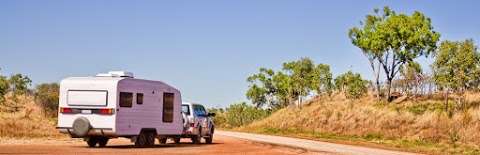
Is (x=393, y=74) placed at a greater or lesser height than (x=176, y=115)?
greater

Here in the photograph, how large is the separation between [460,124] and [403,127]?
15.9 ft

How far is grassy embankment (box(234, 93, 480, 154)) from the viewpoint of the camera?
36.2 m

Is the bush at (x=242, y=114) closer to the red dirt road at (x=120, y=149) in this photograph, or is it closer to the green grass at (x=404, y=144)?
the green grass at (x=404, y=144)

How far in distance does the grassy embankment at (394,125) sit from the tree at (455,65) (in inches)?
51.3

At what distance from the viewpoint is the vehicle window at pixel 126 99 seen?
24.5 meters

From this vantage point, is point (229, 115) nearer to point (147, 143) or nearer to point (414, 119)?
point (414, 119)

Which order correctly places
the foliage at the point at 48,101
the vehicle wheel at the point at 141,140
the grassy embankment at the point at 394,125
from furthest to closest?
the foliage at the point at 48,101 < the grassy embankment at the point at 394,125 < the vehicle wheel at the point at 141,140

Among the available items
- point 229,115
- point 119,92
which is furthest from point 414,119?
point 229,115

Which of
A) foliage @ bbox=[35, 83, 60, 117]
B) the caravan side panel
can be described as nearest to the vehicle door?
the caravan side panel

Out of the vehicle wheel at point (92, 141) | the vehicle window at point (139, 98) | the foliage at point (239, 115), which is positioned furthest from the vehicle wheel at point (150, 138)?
the foliage at point (239, 115)

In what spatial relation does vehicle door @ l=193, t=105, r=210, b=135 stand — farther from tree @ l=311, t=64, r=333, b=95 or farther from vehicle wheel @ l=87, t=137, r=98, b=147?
tree @ l=311, t=64, r=333, b=95

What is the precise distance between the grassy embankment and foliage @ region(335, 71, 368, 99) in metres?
3.80

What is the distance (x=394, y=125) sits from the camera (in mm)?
44531

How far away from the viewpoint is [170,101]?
2747 centimetres
